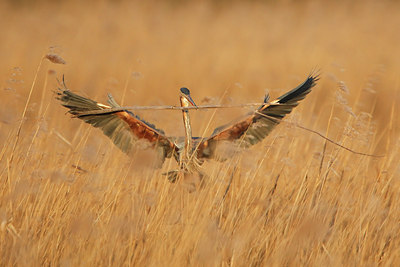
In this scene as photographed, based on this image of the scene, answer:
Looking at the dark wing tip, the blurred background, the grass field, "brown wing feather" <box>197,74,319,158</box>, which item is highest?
the blurred background

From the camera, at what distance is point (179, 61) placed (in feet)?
26.7

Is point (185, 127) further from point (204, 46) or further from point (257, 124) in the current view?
point (204, 46)

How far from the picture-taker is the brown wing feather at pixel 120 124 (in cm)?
331

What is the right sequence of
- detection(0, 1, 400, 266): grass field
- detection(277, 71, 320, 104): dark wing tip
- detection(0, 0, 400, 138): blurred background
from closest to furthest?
1. detection(0, 1, 400, 266): grass field
2. detection(277, 71, 320, 104): dark wing tip
3. detection(0, 0, 400, 138): blurred background

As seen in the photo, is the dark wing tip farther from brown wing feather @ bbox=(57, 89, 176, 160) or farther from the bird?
brown wing feather @ bbox=(57, 89, 176, 160)

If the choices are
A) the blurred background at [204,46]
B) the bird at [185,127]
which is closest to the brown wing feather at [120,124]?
the bird at [185,127]

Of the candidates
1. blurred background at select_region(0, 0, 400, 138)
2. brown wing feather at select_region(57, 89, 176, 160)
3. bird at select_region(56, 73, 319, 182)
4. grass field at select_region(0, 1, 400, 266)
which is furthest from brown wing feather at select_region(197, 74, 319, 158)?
blurred background at select_region(0, 0, 400, 138)

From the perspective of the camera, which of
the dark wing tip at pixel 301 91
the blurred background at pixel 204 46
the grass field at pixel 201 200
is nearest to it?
the grass field at pixel 201 200

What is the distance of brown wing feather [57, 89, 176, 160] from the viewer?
10.9 ft

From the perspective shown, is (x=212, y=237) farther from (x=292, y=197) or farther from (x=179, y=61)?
(x=179, y=61)

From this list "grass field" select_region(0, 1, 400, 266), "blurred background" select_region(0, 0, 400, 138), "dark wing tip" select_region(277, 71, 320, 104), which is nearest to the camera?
"grass field" select_region(0, 1, 400, 266)

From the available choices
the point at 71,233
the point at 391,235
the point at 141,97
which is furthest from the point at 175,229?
the point at 141,97

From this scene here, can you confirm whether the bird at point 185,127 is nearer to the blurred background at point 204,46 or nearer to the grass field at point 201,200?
the grass field at point 201,200

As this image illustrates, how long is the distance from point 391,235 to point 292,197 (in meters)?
0.63
